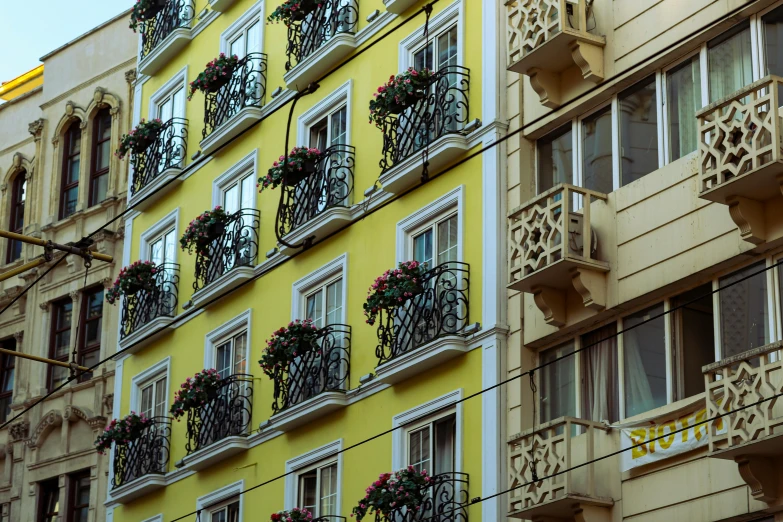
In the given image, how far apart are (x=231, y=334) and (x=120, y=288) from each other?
3247 mm

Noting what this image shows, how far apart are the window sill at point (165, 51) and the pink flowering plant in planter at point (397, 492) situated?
1311 cm

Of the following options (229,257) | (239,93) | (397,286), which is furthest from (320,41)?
(397,286)

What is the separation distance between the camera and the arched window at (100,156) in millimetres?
36281

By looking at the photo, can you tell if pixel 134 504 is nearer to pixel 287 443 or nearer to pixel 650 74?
pixel 287 443

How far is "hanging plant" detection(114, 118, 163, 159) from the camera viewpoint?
33375 millimetres

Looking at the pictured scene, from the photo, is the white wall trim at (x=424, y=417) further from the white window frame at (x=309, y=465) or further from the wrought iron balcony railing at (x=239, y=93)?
the wrought iron balcony railing at (x=239, y=93)

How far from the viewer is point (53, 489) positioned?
113ft

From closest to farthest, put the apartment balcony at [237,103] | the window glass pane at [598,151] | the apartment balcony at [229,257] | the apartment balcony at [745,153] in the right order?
the apartment balcony at [745,153] → the window glass pane at [598,151] → the apartment balcony at [229,257] → the apartment balcony at [237,103]

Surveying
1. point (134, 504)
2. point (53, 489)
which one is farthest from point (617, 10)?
point (53, 489)

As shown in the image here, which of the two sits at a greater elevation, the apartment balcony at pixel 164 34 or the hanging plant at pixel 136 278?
the apartment balcony at pixel 164 34

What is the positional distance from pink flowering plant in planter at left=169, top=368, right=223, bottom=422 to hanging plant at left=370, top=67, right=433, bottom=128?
592cm

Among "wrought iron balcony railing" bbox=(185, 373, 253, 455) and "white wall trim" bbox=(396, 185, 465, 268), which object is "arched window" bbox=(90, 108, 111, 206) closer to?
"wrought iron balcony railing" bbox=(185, 373, 253, 455)

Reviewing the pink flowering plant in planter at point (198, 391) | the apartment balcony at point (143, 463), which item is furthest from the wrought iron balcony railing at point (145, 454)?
the pink flowering plant in planter at point (198, 391)

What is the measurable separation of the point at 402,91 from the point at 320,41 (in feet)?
13.1
